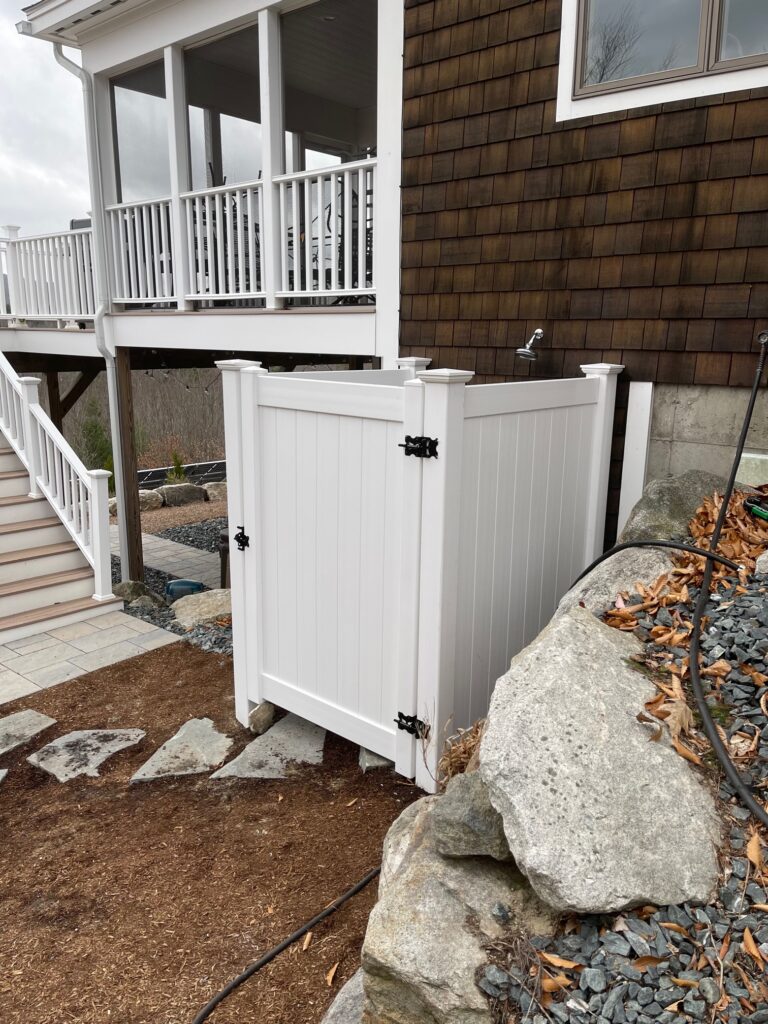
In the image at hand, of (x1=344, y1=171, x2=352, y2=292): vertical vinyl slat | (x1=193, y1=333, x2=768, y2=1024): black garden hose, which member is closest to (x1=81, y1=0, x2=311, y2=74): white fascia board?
(x1=344, y1=171, x2=352, y2=292): vertical vinyl slat

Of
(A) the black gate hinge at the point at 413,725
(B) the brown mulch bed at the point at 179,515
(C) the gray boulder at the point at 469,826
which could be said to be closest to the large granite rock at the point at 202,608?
(A) the black gate hinge at the point at 413,725

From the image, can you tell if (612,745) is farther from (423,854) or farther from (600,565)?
(600,565)

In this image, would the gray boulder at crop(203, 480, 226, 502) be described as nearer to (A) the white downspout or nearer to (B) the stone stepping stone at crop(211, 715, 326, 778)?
(A) the white downspout

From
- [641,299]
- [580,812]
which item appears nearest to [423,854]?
[580,812]

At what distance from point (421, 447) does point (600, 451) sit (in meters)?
1.27

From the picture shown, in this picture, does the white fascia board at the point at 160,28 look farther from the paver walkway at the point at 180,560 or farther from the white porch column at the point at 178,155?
the paver walkway at the point at 180,560

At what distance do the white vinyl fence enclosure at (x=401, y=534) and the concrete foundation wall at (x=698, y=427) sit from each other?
25 cm

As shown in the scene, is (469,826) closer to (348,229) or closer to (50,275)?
(348,229)

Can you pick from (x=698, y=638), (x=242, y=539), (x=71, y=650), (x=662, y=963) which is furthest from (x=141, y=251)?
(x=662, y=963)

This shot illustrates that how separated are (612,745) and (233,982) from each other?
4.29 feet

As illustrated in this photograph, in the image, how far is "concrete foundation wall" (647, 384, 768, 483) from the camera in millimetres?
3223

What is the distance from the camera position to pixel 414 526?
268 centimetres

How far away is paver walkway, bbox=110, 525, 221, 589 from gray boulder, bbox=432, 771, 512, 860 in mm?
5967

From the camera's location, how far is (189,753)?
3357mm
